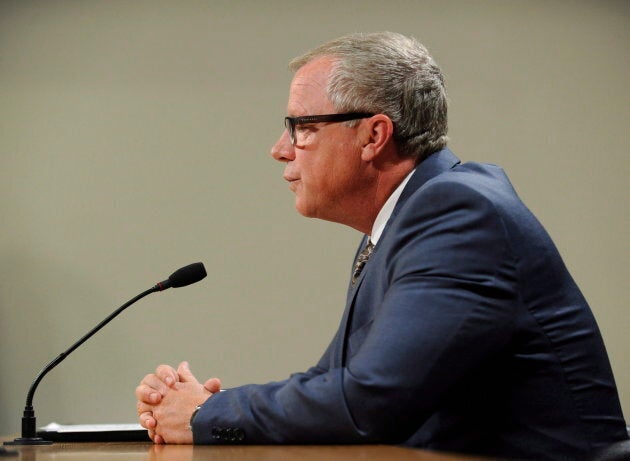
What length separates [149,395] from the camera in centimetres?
190

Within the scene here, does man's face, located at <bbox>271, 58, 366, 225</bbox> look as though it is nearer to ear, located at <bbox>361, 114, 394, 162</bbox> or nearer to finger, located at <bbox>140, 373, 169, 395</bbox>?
ear, located at <bbox>361, 114, 394, 162</bbox>

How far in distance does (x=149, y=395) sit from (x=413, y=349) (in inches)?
25.5

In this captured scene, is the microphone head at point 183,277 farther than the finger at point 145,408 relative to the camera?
Yes

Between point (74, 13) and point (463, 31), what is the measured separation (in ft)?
7.62

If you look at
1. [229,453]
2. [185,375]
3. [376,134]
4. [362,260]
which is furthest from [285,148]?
[229,453]

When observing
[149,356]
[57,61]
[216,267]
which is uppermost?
[57,61]

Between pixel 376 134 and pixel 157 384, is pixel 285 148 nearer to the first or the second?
pixel 376 134

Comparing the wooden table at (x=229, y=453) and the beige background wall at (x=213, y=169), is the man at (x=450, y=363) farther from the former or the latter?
the beige background wall at (x=213, y=169)

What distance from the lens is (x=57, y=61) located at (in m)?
5.07

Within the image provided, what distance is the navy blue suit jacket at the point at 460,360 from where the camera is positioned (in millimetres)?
1587

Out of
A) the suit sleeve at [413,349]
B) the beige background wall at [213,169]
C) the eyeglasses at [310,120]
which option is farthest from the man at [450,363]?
the beige background wall at [213,169]

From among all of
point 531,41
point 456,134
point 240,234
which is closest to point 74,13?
point 240,234

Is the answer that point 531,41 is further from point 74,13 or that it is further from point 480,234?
point 480,234

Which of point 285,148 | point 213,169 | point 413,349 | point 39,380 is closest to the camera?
point 413,349
